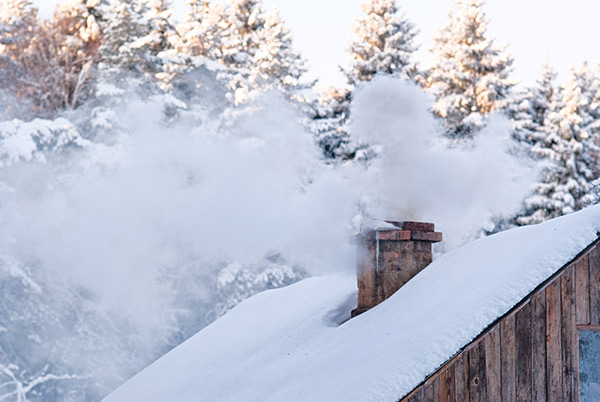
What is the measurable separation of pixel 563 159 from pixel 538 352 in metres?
21.4

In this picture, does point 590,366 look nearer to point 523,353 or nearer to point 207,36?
point 523,353

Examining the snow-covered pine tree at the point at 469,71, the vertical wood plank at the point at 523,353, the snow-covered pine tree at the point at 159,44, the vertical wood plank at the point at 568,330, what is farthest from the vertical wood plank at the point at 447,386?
the snow-covered pine tree at the point at 159,44

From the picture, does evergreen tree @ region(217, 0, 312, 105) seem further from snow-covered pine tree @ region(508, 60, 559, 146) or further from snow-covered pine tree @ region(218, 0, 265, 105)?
snow-covered pine tree @ region(508, 60, 559, 146)

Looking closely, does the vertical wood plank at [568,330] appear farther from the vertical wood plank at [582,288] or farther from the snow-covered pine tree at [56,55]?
the snow-covered pine tree at [56,55]

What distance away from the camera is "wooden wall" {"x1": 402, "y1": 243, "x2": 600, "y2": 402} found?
21.6 feet

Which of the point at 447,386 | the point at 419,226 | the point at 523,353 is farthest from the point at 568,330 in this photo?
the point at 419,226

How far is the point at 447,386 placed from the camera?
21.1 ft

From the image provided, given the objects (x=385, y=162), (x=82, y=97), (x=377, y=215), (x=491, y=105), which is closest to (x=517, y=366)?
(x=377, y=215)

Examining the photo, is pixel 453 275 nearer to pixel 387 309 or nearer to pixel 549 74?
pixel 387 309

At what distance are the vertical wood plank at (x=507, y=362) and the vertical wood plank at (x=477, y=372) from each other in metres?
0.16

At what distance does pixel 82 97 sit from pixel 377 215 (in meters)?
21.8

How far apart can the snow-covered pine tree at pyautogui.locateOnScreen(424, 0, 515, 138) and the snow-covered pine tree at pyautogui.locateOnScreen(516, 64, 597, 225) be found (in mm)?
1756

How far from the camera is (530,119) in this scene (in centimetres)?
2786

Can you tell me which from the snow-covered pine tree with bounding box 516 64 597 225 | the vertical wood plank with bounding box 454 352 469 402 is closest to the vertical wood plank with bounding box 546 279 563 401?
the vertical wood plank with bounding box 454 352 469 402
